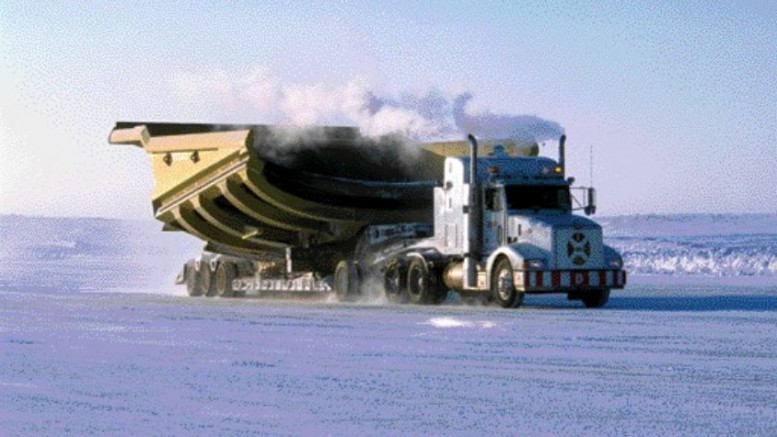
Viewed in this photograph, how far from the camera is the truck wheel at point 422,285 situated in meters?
26.7

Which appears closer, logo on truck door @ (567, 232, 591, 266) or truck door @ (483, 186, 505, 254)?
logo on truck door @ (567, 232, 591, 266)

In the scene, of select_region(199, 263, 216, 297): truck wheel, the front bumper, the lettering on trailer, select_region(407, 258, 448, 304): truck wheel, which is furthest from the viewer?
select_region(199, 263, 216, 297): truck wheel

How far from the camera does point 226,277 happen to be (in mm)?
32125

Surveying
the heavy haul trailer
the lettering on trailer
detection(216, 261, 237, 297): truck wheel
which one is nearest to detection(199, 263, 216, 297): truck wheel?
the heavy haul trailer

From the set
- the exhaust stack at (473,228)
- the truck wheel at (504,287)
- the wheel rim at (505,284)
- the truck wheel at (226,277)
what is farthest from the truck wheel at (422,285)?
the truck wheel at (226,277)

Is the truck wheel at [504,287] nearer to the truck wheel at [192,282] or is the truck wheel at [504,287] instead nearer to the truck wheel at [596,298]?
the truck wheel at [596,298]

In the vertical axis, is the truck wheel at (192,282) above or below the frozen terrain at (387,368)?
above

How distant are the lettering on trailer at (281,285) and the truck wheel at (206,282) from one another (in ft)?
3.11

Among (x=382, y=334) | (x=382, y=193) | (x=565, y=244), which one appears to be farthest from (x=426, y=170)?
(x=382, y=334)

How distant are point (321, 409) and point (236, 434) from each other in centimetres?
137

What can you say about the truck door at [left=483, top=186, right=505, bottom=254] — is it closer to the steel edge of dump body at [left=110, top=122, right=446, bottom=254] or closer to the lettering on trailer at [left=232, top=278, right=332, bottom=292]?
the steel edge of dump body at [left=110, top=122, right=446, bottom=254]

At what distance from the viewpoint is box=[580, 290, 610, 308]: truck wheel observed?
2609 cm

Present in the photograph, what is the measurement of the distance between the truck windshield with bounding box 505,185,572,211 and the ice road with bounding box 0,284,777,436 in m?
2.46

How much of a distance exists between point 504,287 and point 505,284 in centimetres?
6
